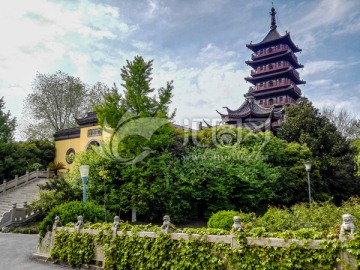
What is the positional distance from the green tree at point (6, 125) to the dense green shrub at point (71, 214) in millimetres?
19275

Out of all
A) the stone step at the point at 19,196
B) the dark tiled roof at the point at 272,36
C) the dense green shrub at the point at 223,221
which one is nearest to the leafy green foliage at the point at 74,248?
the dense green shrub at the point at 223,221

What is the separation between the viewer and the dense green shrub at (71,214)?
9547 millimetres

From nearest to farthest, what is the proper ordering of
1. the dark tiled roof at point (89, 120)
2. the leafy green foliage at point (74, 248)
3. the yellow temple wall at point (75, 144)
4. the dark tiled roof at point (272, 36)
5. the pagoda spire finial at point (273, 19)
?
the leafy green foliage at point (74, 248) < the dark tiled roof at point (89, 120) < the yellow temple wall at point (75, 144) < the dark tiled roof at point (272, 36) < the pagoda spire finial at point (273, 19)

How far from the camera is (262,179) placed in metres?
17.3

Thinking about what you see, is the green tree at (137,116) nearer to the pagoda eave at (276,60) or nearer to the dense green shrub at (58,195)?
the dense green shrub at (58,195)

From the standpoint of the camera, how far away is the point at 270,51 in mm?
39594

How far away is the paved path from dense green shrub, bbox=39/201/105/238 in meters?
0.88

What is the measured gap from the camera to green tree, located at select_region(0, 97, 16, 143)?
26.9 metres

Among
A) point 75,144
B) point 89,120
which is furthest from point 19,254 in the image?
point 75,144

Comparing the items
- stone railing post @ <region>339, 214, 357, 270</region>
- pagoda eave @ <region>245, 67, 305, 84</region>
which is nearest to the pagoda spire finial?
pagoda eave @ <region>245, 67, 305, 84</region>

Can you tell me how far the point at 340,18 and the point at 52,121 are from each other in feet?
87.5

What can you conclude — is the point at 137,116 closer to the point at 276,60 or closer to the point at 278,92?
the point at 278,92

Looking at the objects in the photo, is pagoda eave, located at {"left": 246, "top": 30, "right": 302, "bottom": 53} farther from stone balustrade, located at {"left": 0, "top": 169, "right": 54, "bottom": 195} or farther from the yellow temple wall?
stone balustrade, located at {"left": 0, "top": 169, "right": 54, "bottom": 195}

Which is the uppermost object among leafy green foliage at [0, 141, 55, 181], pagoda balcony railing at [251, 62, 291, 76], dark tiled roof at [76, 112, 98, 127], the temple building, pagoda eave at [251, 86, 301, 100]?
pagoda balcony railing at [251, 62, 291, 76]
